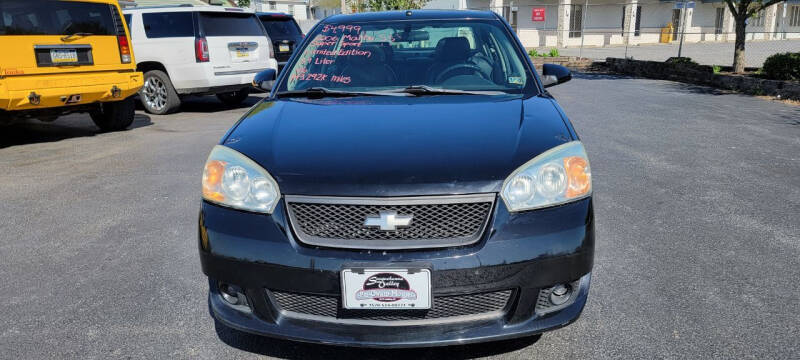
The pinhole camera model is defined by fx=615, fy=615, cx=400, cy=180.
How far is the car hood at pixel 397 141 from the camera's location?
227 cm

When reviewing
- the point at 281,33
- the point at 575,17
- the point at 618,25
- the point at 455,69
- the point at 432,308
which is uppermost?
the point at 575,17

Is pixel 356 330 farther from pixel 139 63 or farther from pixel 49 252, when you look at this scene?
pixel 139 63

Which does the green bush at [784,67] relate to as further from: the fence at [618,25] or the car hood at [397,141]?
the fence at [618,25]

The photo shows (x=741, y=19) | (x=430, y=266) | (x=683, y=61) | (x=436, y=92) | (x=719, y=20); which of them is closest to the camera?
(x=430, y=266)

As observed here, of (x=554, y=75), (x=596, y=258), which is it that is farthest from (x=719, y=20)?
(x=596, y=258)

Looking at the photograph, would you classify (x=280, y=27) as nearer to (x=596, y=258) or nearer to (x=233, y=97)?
(x=233, y=97)

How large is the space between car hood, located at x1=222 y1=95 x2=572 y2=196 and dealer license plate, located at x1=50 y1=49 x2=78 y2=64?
17.1 ft

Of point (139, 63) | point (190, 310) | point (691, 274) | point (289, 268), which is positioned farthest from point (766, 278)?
point (139, 63)

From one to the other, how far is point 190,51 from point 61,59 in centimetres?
267

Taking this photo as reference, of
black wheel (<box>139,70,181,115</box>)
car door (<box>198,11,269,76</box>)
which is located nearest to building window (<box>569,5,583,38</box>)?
car door (<box>198,11,269,76</box>)

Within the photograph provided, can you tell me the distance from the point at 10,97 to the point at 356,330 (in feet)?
20.3

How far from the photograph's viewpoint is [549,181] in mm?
2377

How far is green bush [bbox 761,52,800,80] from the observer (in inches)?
484

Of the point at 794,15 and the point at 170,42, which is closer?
the point at 170,42
